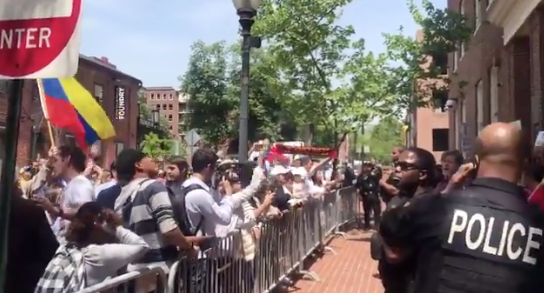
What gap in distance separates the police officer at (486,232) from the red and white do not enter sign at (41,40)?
1.57 m

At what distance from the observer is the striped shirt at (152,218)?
4.94 metres

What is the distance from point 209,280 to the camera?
542 cm

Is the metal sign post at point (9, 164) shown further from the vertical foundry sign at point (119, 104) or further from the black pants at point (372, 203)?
the vertical foundry sign at point (119, 104)

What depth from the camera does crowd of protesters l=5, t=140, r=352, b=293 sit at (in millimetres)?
3762

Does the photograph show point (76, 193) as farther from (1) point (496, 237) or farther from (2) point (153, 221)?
(1) point (496, 237)

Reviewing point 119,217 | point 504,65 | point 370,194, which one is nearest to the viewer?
point 119,217

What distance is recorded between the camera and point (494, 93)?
15.7 m

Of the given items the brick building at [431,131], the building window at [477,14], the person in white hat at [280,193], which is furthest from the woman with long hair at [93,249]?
the brick building at [431,131]

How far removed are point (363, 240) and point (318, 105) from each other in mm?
4761

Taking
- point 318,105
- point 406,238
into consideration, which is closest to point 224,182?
point 406,238

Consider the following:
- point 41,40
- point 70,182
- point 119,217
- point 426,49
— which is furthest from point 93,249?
point 426,49

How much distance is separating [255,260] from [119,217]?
10.8ft

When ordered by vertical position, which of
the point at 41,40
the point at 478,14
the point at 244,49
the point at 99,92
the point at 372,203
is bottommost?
the point at 372,203

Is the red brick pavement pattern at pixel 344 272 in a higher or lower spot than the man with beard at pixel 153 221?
lower
